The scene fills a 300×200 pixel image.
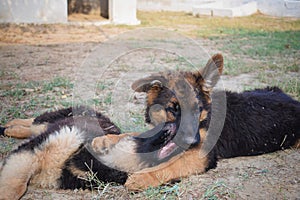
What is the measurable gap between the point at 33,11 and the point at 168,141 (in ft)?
39.1

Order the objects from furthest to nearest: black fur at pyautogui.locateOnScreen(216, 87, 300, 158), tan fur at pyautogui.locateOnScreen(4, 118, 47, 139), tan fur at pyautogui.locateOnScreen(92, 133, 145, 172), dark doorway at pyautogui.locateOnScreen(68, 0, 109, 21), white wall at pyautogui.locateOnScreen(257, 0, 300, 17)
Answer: white wall at pyautogui.locateOnScreen(257, 0, 300, 17)
dark doorway at pyautogui.locateOnScreen(68, 0, 109, 21)
tan fur at pyautogui.locateOnScreen(4, 118, 47, 139)
black fur at pyautogui.locateOnScreen(216, 87, 300, 158)
tan fur at pyautogui.locateOnScreen(92, 133, 145, 172)

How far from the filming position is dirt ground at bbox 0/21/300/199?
3.42 meters

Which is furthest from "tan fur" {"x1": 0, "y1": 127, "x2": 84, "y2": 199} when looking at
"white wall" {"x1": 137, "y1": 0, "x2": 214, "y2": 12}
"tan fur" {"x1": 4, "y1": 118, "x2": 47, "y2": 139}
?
"white wall" {"x1": 137, "y1": 0, "x2": 214, "y2": 12}

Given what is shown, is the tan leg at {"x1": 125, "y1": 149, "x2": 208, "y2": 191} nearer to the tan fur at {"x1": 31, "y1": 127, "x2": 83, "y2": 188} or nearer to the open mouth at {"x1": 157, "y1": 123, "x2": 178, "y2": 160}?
the open mouth at {"x1": 157, "y1": 123, "x2": 178, "y2": 160}

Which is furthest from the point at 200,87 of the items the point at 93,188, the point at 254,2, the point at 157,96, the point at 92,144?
the point at 254,2

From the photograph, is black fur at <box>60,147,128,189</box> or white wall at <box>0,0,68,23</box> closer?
black fur at <box>60,147,128,189</box>

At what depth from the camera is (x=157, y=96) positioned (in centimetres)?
385

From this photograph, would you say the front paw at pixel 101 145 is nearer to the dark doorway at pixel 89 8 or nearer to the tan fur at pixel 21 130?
the tan fur at pixel 21 130

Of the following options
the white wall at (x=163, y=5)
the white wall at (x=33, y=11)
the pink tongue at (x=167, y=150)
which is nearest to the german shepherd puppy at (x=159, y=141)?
the pink tongue at (x=167, y=150)

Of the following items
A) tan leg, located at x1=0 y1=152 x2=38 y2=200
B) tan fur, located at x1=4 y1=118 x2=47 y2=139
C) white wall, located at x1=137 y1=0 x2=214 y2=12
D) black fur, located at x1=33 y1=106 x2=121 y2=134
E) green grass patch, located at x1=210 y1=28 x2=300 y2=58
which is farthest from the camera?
white wall, located at x1=137 y1=0 x2=214 y2=12

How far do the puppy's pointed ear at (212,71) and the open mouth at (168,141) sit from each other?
638 mm

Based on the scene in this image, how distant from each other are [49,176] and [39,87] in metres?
3.60

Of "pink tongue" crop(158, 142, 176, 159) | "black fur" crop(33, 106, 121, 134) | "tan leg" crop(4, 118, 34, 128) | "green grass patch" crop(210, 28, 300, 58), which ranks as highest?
"green grass patch" crop(210, 28, 300, 58)

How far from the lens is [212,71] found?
12.1ft
